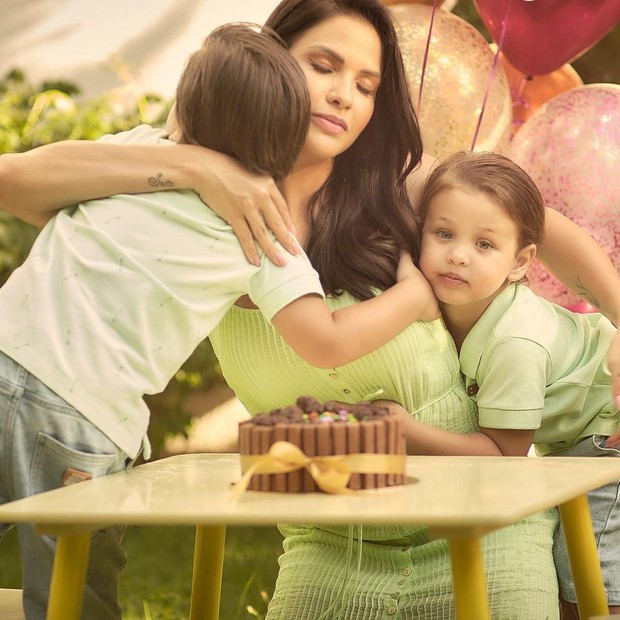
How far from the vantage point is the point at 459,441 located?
196 centimetres

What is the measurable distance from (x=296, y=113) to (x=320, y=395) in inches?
22.1

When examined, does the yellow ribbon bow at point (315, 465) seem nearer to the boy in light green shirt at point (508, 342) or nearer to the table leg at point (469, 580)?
the table leg at point (469, 580)

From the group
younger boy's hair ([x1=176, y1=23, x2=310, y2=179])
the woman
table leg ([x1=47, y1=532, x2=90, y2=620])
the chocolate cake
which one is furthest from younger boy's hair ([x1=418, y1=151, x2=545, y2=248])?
table leg ([x1=47, y1=532, x2=90, y2=620])

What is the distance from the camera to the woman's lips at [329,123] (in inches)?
78.6

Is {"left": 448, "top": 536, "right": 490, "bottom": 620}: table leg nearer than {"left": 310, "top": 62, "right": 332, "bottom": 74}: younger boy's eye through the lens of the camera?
Yes

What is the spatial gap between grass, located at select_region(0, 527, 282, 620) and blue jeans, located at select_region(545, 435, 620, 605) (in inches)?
61.2

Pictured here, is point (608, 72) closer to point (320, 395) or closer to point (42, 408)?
point (320, 395)

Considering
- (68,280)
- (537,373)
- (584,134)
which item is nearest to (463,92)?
(584,134)

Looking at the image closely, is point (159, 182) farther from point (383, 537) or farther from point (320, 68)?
point (383, 537)

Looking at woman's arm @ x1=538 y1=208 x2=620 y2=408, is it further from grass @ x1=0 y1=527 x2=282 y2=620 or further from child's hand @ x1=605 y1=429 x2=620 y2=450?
grass @ x1=0 y1=527 x2=282 y2=620

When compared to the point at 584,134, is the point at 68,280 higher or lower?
→ lower

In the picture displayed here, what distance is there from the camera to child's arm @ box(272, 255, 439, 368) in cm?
170

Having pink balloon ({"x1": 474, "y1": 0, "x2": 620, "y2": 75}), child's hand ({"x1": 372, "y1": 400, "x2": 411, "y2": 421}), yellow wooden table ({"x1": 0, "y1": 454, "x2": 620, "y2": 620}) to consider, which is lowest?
yellow wooden table ({"x1": 0, "y1": 454, "x2": 620, "y2": 620})

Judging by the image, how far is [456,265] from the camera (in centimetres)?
197
